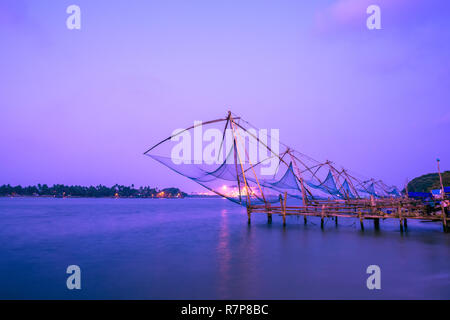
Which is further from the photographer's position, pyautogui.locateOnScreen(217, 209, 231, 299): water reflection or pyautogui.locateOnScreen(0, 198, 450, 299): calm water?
pyautogui.locateOnScreen(217, 209, 231, 299): water reflection

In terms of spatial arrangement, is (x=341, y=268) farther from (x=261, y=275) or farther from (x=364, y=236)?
(x=364, y=236)

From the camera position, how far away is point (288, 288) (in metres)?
7.76

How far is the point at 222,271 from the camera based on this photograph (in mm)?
9531

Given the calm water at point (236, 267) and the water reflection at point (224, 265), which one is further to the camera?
the water reflection at point (224, 265)

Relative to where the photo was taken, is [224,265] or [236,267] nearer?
[236,267]

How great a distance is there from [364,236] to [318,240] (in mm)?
2877
